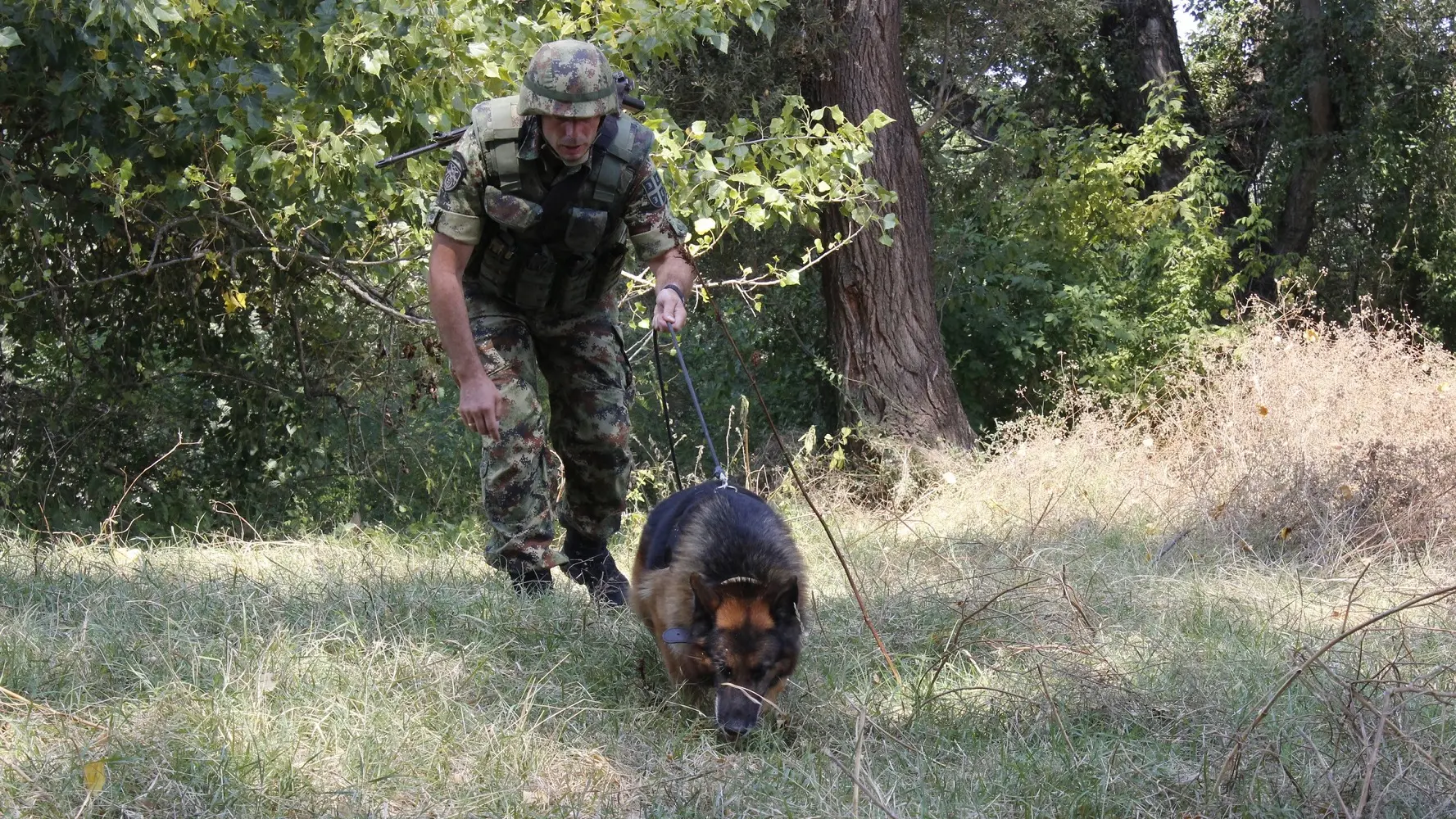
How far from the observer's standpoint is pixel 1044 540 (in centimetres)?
669

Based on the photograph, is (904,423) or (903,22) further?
(903,22)

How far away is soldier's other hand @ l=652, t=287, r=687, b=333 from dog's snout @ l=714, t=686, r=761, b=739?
4.33 feet

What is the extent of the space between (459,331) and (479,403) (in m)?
0.27

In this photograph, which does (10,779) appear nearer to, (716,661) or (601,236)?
(716,661)

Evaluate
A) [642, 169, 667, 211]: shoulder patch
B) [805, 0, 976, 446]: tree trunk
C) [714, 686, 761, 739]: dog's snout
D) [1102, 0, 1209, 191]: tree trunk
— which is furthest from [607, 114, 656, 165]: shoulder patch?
[1102, 0, 1209, 191]: tree trunk

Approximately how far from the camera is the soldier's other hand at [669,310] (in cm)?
439

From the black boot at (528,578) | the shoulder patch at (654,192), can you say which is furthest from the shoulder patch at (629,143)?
the black boot at (528,578)

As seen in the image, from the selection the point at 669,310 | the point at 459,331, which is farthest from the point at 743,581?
the point at 459,331

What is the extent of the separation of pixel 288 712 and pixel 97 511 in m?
5.32

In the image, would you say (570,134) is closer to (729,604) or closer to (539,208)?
(539,208)

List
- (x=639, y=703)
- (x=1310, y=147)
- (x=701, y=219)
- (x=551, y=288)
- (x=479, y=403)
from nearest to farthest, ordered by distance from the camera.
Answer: (x=639, y=703)
(x=479, y=403)
(x=551, y=288)
(x=701, y=219)
(x=1310, y=147)

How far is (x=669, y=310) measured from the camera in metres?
4.43

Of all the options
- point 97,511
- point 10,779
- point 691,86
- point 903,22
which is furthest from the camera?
point 903,22

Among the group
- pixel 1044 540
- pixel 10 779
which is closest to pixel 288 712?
pixel 10 779
